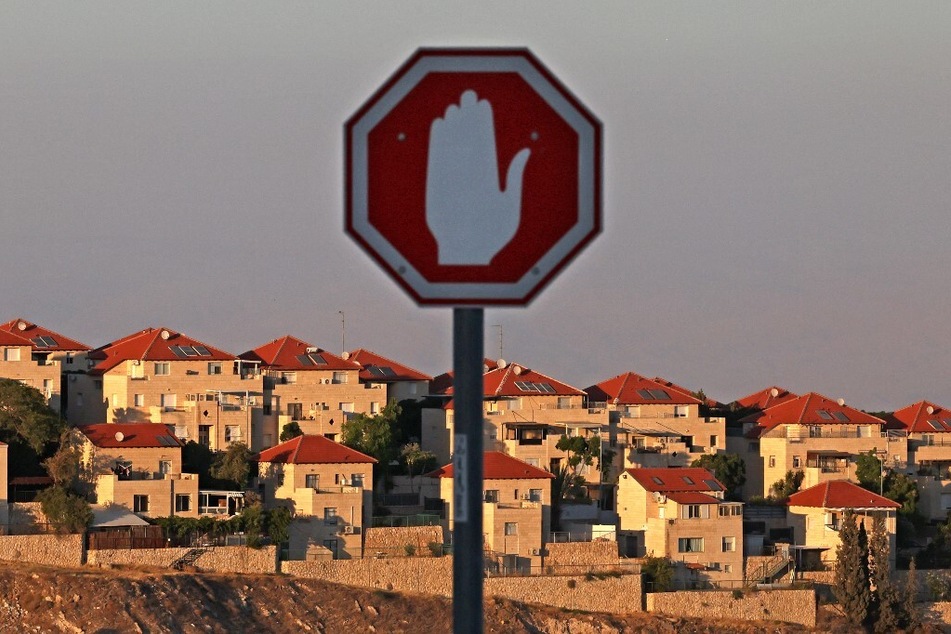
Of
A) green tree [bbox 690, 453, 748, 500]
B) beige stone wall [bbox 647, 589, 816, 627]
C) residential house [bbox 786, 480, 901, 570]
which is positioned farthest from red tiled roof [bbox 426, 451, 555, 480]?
residential house [bbox 786, 480, 901, 570]

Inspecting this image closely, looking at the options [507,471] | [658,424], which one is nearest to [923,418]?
[658,424]

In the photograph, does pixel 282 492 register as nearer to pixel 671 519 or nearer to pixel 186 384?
pixel 186 384

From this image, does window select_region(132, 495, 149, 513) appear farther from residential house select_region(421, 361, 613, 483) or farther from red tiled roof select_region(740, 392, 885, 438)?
red tiled roof select_region(740, 392, 885, 438)

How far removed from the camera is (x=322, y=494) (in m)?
56.1

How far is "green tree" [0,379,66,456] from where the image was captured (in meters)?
55.1

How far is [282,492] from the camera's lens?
56.7 meters

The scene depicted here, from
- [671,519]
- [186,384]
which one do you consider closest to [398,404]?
[186,384]

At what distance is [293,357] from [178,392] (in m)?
5.77

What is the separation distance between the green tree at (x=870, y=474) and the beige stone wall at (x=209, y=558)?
23358 mm

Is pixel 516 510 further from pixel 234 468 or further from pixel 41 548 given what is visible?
pixel 41 548

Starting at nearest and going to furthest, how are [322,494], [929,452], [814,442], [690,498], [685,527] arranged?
[322,494] → [685,527] → [690,498] → [814,442] → [929,452]

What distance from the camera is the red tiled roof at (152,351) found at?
62031 mm

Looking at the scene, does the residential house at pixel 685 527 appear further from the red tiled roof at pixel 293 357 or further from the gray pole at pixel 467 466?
the gray pole at pixel 467 466

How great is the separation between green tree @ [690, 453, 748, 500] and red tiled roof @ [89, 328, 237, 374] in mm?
17254
